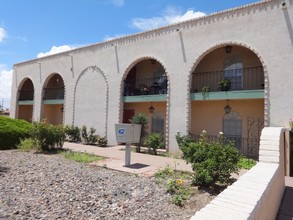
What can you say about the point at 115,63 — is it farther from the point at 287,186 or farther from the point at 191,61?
the point at 287,186

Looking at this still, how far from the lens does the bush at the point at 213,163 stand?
6320mm

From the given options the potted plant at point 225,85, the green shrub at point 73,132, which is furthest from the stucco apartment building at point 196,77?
the green shrub at point 73,132

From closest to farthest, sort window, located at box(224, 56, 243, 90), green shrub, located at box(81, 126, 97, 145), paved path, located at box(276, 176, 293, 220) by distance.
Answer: paved path, located at box(276, 176, 293, 220), window, located at box(224, 56, 243, 90), green shrub, located at box(81, 126, 97, 145)

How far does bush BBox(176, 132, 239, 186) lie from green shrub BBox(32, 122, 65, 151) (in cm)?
796

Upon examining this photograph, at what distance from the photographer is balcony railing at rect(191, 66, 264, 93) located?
41.9 ft

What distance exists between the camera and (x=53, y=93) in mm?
23984

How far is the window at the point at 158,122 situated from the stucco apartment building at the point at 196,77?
63 mm

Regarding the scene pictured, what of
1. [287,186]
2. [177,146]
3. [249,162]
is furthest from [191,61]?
[287,186]

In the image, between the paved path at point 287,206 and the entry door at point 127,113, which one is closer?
the paved path at point 287,206

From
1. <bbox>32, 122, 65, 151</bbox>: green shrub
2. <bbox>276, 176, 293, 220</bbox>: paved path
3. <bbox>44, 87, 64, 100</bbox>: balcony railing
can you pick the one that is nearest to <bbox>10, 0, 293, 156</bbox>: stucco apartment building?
<bbox>44, 87, 64, 100</bbox>: balcony railing

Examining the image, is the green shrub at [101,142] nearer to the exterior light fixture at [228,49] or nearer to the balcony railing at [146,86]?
the balcony railing at [146,86]

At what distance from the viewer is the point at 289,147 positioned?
29.0 ft

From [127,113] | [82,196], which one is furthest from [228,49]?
[82,196]

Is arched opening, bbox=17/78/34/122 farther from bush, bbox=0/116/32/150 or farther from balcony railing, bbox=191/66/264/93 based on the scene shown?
balcony railing, bbox=191/66/264/93
